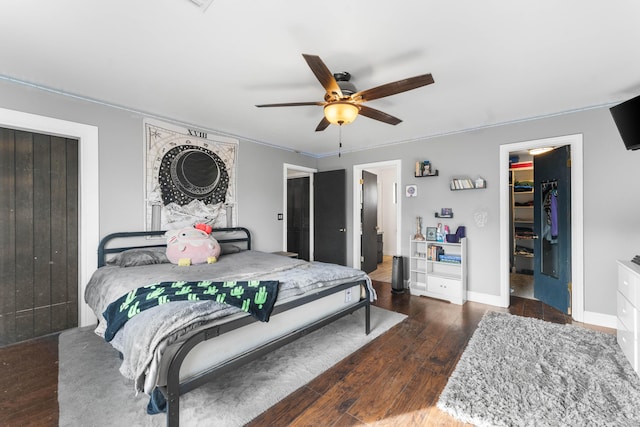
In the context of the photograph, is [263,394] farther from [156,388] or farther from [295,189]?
[295,189]

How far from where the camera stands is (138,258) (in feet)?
9.64

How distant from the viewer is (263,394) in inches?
76.9

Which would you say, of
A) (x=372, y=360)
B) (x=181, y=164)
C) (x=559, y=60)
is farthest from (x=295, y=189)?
(x=559, y=60)

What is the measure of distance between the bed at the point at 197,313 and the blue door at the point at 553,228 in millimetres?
2647

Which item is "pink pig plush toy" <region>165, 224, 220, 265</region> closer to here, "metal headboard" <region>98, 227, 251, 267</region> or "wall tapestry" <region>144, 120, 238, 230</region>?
"metal headboard" <region>98, 227, 251, 267</region>

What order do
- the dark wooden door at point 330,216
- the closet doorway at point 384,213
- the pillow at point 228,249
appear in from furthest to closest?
the dark wooden door at point 330,216 < the closet doorway at point 384,213 < the pillow at point 228,249

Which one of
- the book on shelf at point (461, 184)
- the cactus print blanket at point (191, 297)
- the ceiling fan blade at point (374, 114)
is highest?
the ceiling fan blade at point (374, 114)

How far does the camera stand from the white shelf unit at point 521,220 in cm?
568

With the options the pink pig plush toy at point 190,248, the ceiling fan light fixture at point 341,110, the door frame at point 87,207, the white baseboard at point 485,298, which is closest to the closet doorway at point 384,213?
the white baseboard at point 485,298

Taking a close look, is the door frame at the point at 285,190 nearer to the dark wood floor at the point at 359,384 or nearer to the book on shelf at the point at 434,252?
the book on shelf at the point at 434,252

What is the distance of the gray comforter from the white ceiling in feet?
6.02

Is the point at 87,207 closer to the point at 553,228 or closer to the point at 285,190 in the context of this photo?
the point at 285,190

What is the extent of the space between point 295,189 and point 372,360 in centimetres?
448

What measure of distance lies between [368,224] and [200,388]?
170 inches
